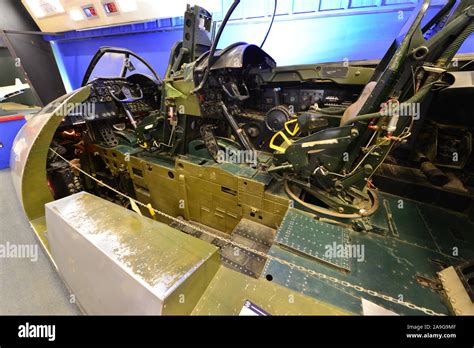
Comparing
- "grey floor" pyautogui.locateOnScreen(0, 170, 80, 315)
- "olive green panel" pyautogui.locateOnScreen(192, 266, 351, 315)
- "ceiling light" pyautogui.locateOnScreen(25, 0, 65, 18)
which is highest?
"ceiling light" pyautogui.locateOnScreen(25, 0, 65, 18)

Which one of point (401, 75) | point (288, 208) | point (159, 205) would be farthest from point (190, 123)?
point (401, 75)

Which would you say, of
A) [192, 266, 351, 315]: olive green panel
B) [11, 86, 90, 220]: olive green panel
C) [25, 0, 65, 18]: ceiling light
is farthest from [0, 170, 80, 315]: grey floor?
[25, 0, 65, 18]: ceiling light

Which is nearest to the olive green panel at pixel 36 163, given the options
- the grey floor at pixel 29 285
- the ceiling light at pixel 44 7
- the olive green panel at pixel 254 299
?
the grey floor at pixel 29 285

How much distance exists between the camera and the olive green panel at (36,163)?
2264 millimetres

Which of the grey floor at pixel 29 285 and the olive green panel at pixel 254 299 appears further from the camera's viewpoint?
the grey floor at pixel 29 285

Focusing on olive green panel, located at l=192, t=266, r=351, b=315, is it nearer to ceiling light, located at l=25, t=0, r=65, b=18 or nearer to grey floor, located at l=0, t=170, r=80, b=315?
grey floor, located at l=0, t=170, r=80, b=315

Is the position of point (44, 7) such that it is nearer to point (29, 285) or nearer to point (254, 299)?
point (29, 285)

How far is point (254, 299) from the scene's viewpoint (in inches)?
42.8

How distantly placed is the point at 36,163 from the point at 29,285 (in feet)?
4.74

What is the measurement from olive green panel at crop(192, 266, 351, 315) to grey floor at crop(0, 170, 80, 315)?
1.29 m

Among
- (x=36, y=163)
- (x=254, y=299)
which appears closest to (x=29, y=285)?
(x=36, y=163)

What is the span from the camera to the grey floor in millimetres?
1529

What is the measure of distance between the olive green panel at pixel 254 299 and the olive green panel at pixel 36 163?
2.68 meters

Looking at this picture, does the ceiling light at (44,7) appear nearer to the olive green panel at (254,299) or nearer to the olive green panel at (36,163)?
the olive green panel at (36,163)
